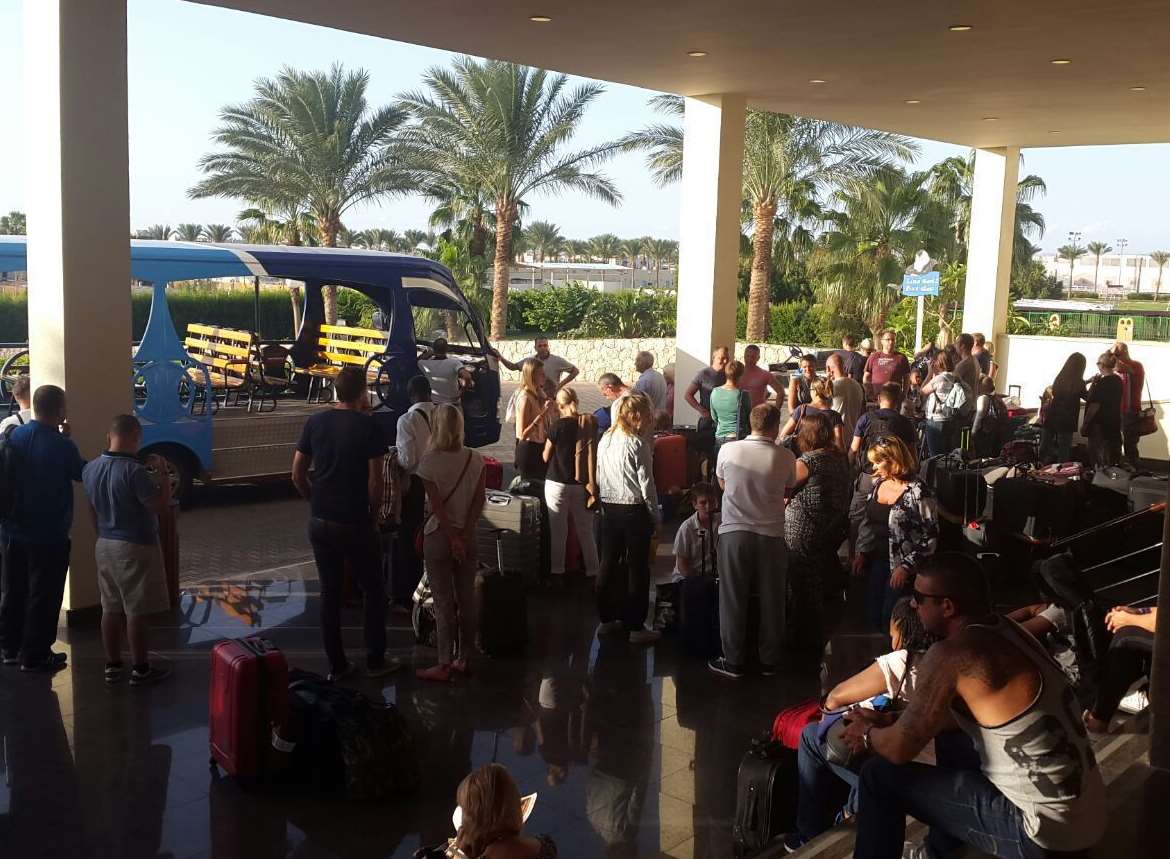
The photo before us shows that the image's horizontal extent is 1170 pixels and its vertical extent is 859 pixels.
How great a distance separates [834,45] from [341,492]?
6.91 m

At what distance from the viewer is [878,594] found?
773 cm

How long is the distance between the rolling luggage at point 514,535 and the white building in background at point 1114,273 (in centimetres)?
10374

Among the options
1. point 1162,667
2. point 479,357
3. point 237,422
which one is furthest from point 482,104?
point 1162,667

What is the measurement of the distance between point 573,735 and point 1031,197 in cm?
4023

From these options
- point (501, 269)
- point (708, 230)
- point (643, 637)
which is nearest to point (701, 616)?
point (643, 637)

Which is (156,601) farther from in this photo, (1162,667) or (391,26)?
(391,26)

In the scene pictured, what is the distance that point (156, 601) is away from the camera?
22.2ft

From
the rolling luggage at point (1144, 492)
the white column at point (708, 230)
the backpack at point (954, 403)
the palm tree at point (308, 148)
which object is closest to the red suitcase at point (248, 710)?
the rolling luggage at point (1144, 492)

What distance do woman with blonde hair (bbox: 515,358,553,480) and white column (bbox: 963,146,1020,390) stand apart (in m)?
12.6

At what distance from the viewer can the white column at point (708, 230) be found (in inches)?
568

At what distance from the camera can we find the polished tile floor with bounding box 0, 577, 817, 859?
5125mm

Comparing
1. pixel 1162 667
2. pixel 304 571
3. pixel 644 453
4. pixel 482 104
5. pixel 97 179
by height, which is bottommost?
pixel 304 571

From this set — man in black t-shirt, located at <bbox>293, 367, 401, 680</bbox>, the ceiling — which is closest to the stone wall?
the ceiling

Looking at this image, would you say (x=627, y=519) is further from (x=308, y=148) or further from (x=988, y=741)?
(x=308, y=148)
